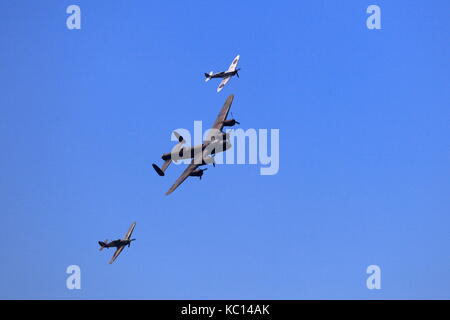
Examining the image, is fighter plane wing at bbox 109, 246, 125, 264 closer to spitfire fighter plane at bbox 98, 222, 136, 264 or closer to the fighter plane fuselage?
spitfire fighter plane at bbox 98, 222, 136, 264

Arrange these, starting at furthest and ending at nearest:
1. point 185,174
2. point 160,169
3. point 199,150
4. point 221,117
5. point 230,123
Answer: point 221,117 → point 230,123 → point 199,150 → point 185,174 → point 160,169

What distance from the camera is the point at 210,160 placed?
315 ft

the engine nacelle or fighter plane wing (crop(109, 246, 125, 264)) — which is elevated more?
the engine nacelle

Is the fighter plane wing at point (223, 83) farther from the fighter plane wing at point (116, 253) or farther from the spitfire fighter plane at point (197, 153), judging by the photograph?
the fighter plane wing at point (116, 253)

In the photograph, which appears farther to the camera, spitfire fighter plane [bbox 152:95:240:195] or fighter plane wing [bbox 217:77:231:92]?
fighter plane wing [bbox 217:77:231:92]

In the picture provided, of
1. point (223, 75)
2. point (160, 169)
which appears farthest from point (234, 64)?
point (160, 169)

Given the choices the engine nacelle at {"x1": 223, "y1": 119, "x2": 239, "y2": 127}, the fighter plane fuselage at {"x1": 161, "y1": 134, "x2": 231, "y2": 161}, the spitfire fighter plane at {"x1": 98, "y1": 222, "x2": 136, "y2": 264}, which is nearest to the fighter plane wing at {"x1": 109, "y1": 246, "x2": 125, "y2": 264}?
the spitfire fighter plane at {"x1": 98, "y1": 222, "x2": 136, "y2": 264}

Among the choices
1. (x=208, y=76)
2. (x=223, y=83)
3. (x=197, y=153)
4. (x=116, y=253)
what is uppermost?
(x=208, y=76)

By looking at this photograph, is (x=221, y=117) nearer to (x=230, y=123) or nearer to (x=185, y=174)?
(x=230, y=123)

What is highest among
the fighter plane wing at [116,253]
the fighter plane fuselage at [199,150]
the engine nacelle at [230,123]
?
the engine nacelle at [230,123]

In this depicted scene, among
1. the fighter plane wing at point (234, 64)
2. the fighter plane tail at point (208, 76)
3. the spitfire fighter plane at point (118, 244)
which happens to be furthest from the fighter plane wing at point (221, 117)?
the spitfire fighter plane at point (118, 244)
